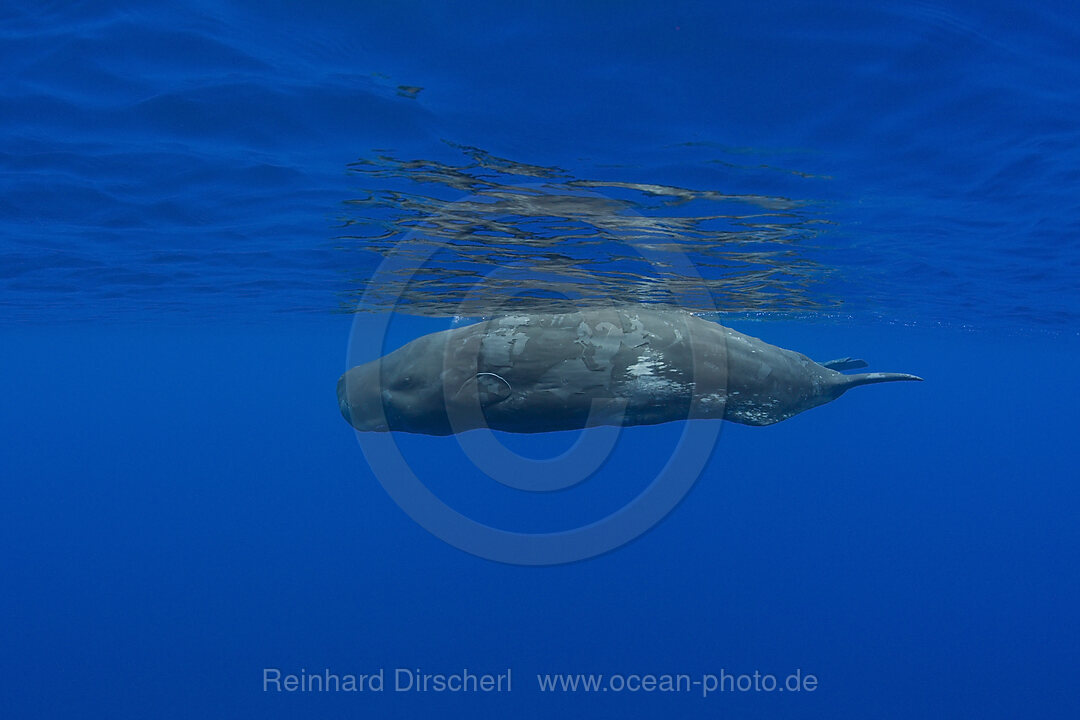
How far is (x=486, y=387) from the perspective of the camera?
512 cm

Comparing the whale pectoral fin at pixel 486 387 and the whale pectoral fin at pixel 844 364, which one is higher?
the whale pectoral fin at pixel 844 364

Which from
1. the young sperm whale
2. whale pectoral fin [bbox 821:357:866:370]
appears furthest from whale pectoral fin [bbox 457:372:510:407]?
whale pectoral fin [bbox 821:357:866:370]

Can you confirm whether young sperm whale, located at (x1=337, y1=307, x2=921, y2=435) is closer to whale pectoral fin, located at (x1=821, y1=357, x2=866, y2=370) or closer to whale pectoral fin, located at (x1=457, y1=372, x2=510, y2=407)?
whale pectoral fin, located at (x1=457, y1=372, x2=510, y2=407)

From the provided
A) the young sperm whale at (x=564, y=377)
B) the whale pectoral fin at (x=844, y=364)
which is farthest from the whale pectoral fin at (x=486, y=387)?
the whale pectoral fin at (x=844, y=364)

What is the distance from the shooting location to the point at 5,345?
44031mm

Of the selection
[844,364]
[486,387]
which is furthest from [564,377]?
[844,364]

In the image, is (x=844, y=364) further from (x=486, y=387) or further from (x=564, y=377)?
(x=486, y=387)

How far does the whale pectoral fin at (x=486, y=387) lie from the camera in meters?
5.10

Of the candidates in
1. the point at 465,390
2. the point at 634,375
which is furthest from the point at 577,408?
the point at 465,390

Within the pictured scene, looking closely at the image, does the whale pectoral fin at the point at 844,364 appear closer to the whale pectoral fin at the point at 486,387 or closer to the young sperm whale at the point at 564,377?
the young sperm whale at the point at 564,377

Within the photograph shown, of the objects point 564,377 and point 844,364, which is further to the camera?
point 844,364

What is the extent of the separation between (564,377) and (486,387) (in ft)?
2.21

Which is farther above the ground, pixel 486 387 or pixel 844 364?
pixel 844 364

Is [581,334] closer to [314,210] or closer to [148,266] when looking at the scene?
[314,210]
